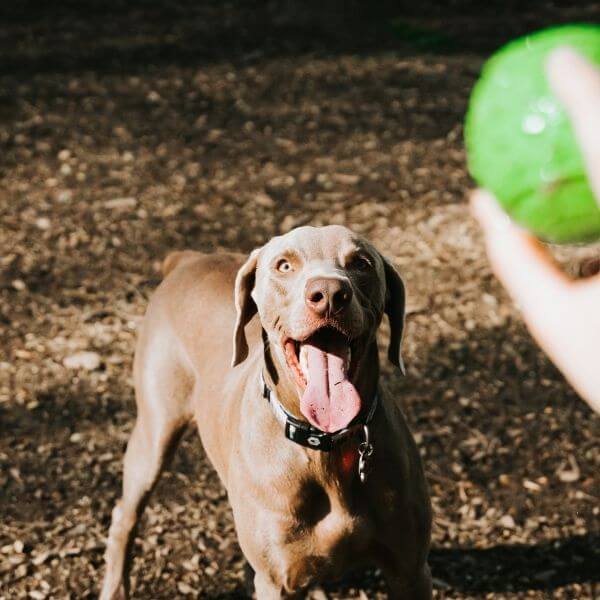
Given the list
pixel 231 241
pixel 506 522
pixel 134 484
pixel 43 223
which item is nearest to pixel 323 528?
pixel 134 484

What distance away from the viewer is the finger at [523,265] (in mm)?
1319

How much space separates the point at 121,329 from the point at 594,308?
4947mm

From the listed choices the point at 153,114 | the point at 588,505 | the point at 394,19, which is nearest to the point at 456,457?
the point at 588,505

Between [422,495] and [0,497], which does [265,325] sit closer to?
[422,495]

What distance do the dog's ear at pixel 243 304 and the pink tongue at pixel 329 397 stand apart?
1.27 feet

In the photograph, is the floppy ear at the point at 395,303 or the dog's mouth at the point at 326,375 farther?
the floppy ear at the point at 395,303

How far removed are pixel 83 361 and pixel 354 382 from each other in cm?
298

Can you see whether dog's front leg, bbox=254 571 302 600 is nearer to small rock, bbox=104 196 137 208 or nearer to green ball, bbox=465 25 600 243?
green ball, bbox=465 25 600 243

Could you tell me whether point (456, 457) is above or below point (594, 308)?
below

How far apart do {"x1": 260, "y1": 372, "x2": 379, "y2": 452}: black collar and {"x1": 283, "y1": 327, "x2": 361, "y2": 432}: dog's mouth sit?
0.18 feet

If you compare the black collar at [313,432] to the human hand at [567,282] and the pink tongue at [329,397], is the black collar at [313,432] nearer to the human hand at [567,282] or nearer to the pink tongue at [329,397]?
the pink tongue at [329,397]

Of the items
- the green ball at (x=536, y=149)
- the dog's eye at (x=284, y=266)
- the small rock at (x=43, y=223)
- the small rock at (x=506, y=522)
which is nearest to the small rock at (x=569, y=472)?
the small rock at (x=506, y=522)

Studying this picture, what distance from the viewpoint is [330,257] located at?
313 cm

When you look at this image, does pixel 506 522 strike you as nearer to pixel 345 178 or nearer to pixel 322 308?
pixel 322 308
